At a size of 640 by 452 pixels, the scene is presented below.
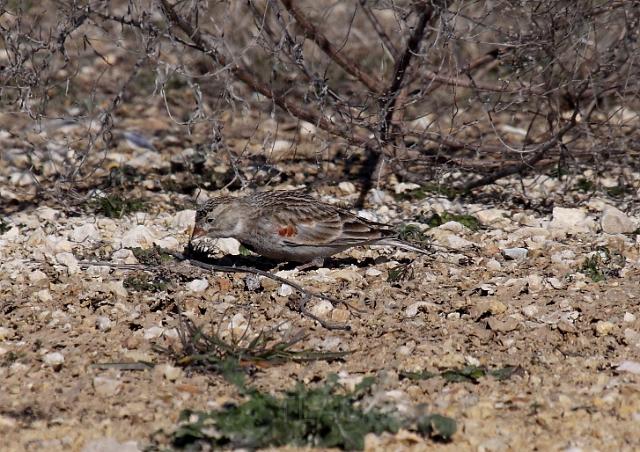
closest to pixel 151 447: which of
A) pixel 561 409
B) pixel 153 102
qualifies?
pixel 561 409

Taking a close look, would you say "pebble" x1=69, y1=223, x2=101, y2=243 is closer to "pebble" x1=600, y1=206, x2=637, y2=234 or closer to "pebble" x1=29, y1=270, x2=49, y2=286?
"pebble" x1=29, y1=270, x2=49, y2=286

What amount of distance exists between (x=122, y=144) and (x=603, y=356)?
16.7 ft

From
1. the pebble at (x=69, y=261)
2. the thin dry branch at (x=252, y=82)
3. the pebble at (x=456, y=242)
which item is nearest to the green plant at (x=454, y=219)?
the pebble at (x=456, y=242)

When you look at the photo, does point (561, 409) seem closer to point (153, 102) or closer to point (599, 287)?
point (599, 287)

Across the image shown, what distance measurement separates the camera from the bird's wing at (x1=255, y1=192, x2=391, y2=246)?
7242 millimetres

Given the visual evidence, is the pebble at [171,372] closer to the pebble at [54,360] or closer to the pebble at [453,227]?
the pebble at [54,360]

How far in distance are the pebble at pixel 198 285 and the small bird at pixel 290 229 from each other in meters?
0.51

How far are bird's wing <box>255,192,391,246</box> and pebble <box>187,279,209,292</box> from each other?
2.09 feet

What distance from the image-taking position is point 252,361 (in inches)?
223

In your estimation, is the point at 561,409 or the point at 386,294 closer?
the point at 561,409

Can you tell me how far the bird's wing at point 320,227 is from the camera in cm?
724

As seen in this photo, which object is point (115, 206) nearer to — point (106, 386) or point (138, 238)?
point (138, 238)

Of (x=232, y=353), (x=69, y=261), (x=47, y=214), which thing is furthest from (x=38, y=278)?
(x=232, y=353)

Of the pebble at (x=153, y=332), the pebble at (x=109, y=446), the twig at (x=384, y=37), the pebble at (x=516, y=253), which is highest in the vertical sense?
the twig at (x=384, y=37)
